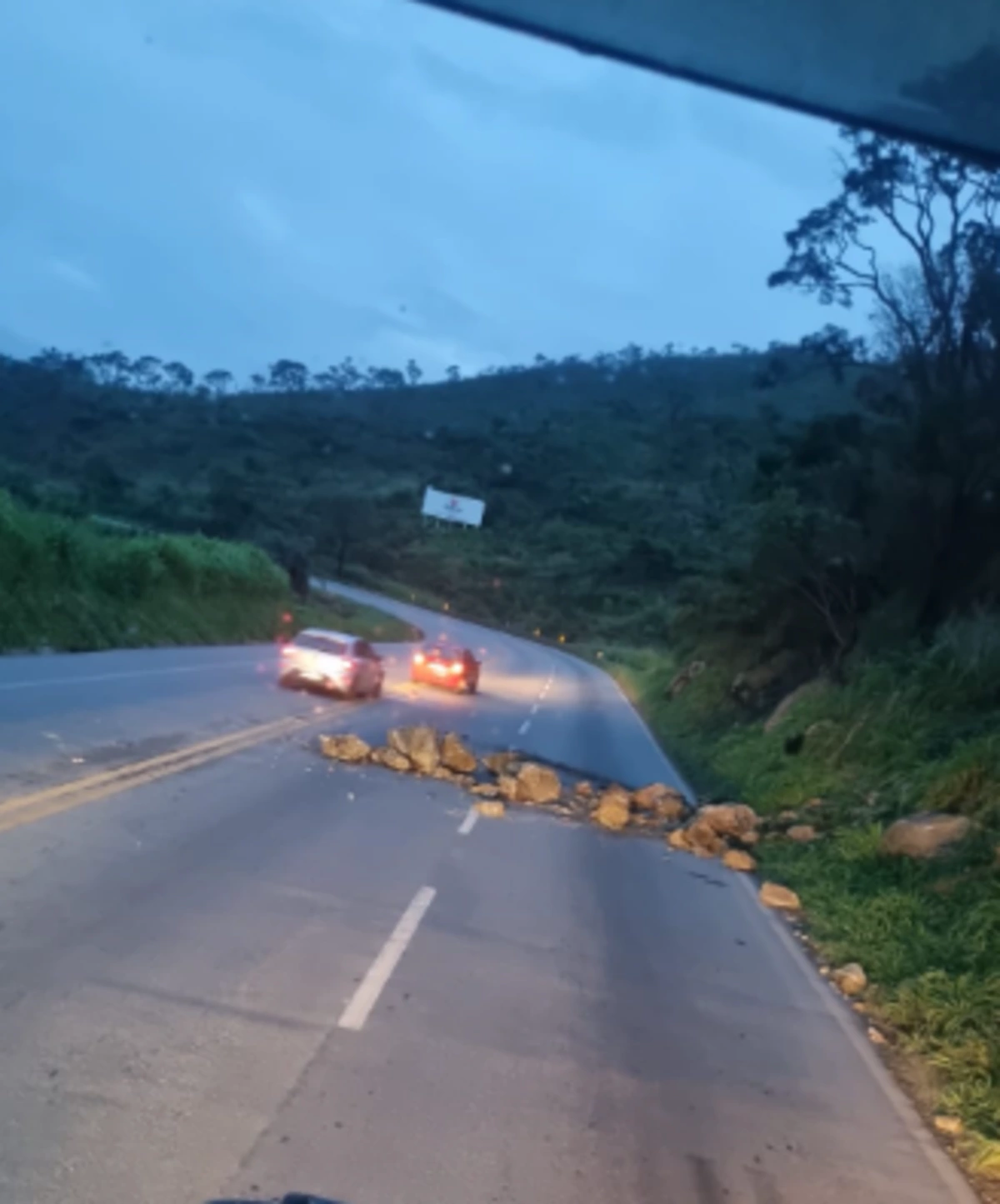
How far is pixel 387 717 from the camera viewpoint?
86.5ft

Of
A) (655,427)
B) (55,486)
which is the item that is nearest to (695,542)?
(55,486)

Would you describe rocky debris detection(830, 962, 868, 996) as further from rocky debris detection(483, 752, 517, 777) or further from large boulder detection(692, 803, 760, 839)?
rocky debris detection(483, 752, 517, 777)

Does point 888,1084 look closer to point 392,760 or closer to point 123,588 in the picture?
point 392,760

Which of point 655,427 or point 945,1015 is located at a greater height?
point 655,427

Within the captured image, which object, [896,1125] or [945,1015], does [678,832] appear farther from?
[896,1125]

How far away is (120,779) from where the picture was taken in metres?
14.1

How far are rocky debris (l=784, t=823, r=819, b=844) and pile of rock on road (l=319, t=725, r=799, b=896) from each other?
42cm

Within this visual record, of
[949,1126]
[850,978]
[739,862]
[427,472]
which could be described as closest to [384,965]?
[949,1126]

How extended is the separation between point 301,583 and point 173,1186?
55848mm

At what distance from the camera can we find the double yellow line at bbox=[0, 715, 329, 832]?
460 inches

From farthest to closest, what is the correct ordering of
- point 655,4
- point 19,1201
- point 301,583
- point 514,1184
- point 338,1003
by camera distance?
point 301,583 < point 338,1003 < point 655,4 < point 514,1184 < point 19,1201

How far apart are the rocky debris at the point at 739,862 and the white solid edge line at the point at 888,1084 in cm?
304

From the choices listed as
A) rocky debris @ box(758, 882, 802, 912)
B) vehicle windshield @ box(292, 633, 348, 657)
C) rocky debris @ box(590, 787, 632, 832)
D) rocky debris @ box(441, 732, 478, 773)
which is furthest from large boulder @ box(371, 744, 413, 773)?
vehicle windshield @ box(292, 633, 348, 657)

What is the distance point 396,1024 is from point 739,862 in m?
8.59
